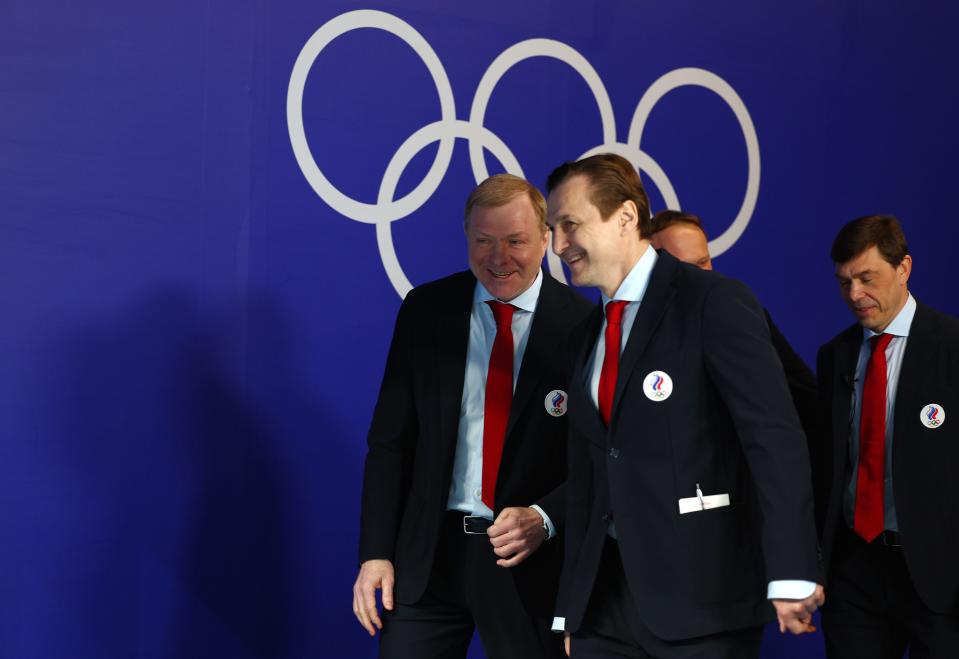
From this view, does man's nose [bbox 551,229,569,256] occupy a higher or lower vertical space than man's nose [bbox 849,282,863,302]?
higher

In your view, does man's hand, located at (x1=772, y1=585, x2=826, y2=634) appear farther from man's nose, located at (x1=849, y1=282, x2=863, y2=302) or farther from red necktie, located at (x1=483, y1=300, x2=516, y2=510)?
man's nose, located at (x1=849, y1=282, x2=863, y2=302)

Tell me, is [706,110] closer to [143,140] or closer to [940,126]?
[940,126]

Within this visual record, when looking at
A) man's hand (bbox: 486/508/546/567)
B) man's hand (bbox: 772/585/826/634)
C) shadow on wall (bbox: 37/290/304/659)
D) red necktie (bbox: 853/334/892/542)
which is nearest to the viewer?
man's hand (bbox: 772/585/826/634)

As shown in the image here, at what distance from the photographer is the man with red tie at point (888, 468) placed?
10.2ft

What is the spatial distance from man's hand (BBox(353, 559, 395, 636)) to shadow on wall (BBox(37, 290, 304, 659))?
102cm

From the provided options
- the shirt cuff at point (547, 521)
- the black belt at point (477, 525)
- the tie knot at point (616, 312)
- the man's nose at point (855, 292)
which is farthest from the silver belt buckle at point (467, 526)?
the man's nose at point (855, 292)

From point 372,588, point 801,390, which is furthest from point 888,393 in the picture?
point 372,588

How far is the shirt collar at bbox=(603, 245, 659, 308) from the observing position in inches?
97.8

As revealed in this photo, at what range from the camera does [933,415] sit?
126 inches

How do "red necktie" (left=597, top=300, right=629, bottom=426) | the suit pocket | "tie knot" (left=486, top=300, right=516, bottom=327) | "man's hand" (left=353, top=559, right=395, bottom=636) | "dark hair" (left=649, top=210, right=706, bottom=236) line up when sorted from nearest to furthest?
the suit pocket, "red necktie" (left=597, top=300, right=629, bottom=426), "man's hand" (left=353, top=559, right=395, bottom=636), "tie knot" (left=486, top=300, right=516, bottom=327), "dark hair" (left=649, top=210, right=706, bottom=236)

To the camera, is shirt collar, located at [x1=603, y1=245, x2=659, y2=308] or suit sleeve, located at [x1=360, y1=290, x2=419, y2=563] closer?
shirt collar, located at [x1=603, y1=245, x2=659, y2=308]

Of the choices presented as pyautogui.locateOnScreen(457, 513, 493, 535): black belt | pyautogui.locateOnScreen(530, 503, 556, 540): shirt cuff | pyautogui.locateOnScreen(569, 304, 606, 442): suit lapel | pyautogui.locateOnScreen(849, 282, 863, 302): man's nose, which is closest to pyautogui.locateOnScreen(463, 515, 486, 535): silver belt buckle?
pyautogui.locateOnScreen(457, 513, 493, 535): black belt

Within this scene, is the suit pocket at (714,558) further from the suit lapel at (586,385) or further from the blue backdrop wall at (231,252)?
the blue backdrop wall at (231,252)

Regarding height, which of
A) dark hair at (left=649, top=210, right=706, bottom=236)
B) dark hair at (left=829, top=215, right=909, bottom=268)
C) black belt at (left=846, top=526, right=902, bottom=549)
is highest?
dark hair at (left=649, top=210, right=706, bottom=236)
